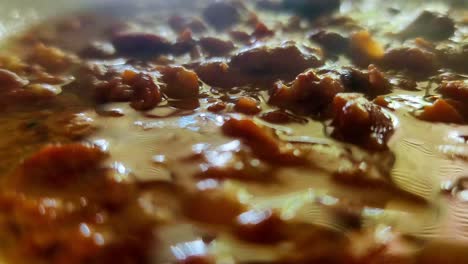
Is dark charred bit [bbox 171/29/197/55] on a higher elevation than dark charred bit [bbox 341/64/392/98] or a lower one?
lower

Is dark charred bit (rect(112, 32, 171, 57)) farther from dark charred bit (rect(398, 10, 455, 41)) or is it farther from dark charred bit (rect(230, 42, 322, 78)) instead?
dark charred bit (rect(398, 10, 455, 41))

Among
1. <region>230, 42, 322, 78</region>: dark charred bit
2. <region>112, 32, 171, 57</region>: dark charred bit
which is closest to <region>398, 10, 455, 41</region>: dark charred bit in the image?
<region>230, 42, 322, 78</region>: dark charred bit

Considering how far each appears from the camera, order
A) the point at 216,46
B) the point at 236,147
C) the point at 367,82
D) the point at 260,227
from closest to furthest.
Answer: the point at 260,227
the point at 236,147
the point at 367,82
the point at 216,46

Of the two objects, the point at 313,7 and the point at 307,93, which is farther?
the point at 313,7

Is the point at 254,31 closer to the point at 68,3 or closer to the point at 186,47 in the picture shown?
the point at 186,47

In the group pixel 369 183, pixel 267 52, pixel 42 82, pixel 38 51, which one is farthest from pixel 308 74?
pixel 38 51

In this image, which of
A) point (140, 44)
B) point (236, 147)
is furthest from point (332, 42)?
point (236, 147)

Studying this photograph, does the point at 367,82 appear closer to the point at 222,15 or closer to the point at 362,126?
the point at 362,126

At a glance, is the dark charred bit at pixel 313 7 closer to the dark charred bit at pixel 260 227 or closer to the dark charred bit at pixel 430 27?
Answer: the dark charred bit at pixel 430 27
